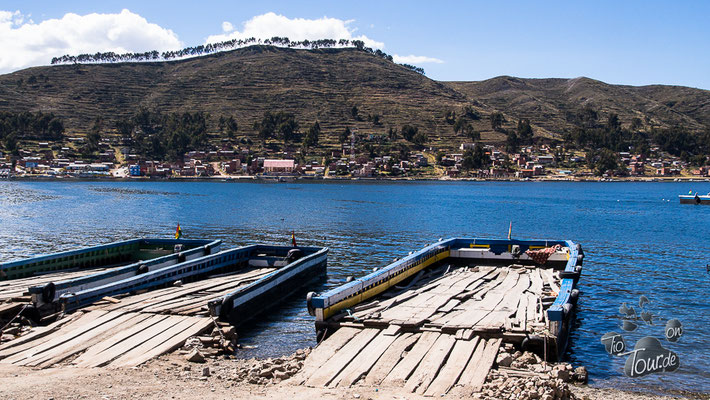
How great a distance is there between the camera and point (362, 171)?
19562cm

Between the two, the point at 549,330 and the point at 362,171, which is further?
the point at 362,171

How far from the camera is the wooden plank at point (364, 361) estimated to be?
1434 centimetres

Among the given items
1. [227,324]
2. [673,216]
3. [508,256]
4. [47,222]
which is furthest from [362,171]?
[227,324]

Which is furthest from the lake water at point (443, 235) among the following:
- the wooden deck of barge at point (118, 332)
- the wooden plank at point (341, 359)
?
the wooden plank at point (341, 359)

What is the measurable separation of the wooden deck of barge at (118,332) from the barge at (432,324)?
13.2 feet

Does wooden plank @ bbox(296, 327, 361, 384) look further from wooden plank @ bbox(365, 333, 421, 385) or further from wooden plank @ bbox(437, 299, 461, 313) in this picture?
wooden plank @ bbox(437, 299, 461, 313)

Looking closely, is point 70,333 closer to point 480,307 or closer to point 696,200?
point 480,307

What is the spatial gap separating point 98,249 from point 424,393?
21.7 metres

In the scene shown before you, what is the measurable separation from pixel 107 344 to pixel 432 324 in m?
8.72

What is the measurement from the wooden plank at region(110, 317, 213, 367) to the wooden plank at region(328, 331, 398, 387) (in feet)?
16.6

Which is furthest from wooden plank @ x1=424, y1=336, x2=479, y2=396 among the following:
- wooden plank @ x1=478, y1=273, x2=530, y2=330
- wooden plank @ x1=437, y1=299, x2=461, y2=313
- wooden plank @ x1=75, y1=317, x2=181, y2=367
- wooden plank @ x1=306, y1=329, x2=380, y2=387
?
wooden plank @ x1=75, y1=317, x2=181, y2=367

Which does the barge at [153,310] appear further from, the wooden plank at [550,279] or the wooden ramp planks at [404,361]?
the wooden plank at [550,279]

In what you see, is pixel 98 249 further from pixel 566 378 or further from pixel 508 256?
pixel 566 378

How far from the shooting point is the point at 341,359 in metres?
15.6
